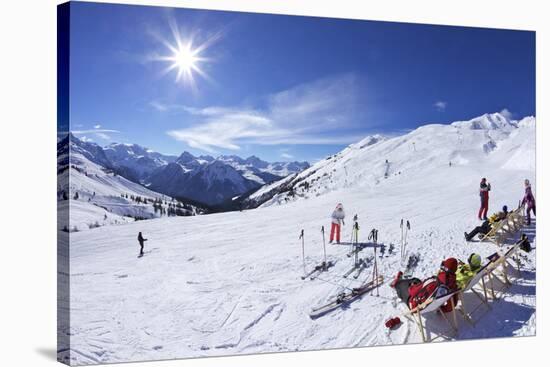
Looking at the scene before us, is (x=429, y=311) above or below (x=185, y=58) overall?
below

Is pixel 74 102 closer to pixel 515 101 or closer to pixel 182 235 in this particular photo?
pixel 182 235

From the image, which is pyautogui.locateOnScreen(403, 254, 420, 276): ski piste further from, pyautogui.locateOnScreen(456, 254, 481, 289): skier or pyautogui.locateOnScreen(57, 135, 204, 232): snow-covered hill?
pyautogui.locateOnScreen(57, 135, 204, 232): snow-covered hill

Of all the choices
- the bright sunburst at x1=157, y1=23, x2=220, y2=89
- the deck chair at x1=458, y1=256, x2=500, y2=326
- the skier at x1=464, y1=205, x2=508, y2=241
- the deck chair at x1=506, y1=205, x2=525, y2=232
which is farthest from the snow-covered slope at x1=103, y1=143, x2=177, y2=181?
the deck chair at x1=506, y1=205, x2=525, y2=232

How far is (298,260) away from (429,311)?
62.6 inches

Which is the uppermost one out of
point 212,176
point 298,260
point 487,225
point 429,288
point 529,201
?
point 212,176

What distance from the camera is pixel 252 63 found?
6223mm

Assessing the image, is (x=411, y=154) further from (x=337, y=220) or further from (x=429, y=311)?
(x=429, y=311)

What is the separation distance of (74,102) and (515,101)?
5.41m

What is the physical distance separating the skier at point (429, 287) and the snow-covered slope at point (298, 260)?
0.15 metres

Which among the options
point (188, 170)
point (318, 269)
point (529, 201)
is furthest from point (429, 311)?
point (188, 170)

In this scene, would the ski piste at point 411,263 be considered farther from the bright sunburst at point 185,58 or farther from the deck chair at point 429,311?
the bright sunburst at point 185,58

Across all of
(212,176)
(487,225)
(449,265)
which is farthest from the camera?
(487,225)

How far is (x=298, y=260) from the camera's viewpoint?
6398 mm

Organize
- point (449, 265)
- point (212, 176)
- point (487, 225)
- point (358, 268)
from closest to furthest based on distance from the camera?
point (212, 176), point (449, 265), point (358, 268), point (487, 225)
